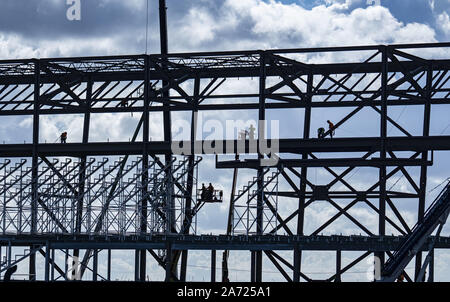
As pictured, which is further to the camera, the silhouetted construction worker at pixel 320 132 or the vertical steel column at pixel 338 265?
the silhouetted construction worker at pixel 320 132

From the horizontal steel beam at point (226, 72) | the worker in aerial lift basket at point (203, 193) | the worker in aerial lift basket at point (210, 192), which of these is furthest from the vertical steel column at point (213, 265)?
the horizontal steel beam at point (226, 72)

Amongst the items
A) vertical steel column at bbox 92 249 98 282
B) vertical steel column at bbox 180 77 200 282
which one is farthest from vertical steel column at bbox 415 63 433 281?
vertical steel column at bbox 92 249 98 282

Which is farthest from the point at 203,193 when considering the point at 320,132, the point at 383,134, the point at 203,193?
the point at 383,134

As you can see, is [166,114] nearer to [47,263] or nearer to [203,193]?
[203,193]

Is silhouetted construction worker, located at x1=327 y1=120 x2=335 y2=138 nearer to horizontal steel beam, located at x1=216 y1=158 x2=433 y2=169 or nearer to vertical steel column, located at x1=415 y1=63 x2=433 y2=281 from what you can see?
horizontal steel beam, located at x1=216 y1=158 x2=433 y2=169

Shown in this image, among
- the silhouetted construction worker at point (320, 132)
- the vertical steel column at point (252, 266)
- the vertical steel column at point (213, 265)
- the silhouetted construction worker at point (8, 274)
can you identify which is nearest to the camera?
the silhouetted construction worker at point (8, 274)

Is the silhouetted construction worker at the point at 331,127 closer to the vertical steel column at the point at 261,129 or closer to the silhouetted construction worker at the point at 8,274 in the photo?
the vertical steel column at the point at 261,129

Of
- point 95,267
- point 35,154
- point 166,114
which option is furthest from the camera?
point 166,114

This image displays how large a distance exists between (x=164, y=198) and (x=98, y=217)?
16.6 ft

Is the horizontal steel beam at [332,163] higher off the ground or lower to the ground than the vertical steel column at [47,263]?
higher

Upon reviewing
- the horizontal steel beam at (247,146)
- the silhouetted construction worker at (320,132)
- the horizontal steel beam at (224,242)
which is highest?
the silhouetted construction worker at (320,132)

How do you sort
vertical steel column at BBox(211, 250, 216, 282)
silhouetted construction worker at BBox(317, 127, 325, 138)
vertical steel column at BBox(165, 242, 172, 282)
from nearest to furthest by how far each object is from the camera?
1. vertical steel column at BBox(165, 242, 172, 282)
2. vertical steel column at BBox(211, 250, 216, 282)
3. silhouetted construction worker at BBox(317, 127, 325, 138)
